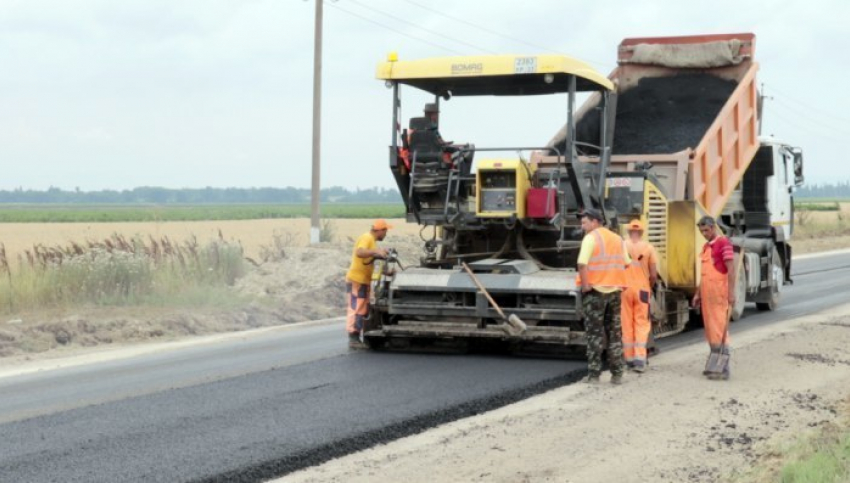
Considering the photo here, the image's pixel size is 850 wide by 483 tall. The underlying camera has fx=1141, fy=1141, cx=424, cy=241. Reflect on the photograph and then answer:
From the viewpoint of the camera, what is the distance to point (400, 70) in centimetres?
962

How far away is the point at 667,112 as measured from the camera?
12617mm

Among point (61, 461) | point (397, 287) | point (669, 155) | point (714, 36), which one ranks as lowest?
point (61, 461)

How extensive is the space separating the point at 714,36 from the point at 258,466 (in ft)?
28.8

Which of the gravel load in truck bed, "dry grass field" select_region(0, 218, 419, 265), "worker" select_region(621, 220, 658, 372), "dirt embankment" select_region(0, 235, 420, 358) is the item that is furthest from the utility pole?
"worker" select_region(621, 220, 658, 372)

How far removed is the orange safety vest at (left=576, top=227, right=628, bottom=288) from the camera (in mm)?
8312

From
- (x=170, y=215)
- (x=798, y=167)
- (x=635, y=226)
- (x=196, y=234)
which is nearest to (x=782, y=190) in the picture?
(x=798, y=167)

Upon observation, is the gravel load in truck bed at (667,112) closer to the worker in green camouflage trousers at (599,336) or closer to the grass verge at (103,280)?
the worker in green camouflage trousers at (599,336)

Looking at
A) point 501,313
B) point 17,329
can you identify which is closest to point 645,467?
point 501,313

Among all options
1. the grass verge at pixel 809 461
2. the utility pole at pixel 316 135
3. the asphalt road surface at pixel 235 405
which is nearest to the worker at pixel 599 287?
the asphalt road surface at pixel 235 405

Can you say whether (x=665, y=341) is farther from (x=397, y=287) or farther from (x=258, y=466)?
(x=258, y=466)

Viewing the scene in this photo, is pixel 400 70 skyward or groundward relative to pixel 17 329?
skyward

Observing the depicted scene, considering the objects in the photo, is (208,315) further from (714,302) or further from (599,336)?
(714,302)

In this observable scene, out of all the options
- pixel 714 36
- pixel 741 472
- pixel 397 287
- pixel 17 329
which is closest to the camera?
pixel 741 472

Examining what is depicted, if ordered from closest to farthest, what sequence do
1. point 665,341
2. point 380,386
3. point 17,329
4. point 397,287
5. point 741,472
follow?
point 741,472, point 380,386, point 397,287, point 665,341, point 17,329
